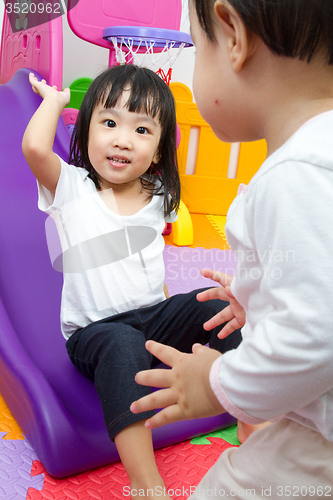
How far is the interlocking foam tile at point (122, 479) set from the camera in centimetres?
63

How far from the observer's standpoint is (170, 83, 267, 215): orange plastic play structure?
2.27m

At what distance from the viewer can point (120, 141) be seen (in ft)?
2.65

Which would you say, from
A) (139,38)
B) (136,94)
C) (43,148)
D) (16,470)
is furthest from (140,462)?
(139,38)

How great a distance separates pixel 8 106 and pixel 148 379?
1046mm

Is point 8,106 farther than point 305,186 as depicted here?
Yes

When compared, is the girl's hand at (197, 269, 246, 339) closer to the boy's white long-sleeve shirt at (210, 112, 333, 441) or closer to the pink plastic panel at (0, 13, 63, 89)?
the boy's white long-sleeve shirt at (210, 112, 333, 441)

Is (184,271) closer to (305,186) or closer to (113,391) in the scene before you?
(113,391)

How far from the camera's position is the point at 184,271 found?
151cm

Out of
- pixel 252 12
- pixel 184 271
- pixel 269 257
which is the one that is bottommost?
pixel 184 271

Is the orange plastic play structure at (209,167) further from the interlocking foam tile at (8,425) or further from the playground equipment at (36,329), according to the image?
the interlocking foam tile at (8,425)

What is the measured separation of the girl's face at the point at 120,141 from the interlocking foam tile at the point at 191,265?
56cm

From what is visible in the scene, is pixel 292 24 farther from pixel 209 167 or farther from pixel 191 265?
pixel 209 167

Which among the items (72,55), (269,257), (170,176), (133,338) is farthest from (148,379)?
(72,55)

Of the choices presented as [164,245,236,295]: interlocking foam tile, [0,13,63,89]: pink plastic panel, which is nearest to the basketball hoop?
[0,13,63,89]: pink plastic panel
